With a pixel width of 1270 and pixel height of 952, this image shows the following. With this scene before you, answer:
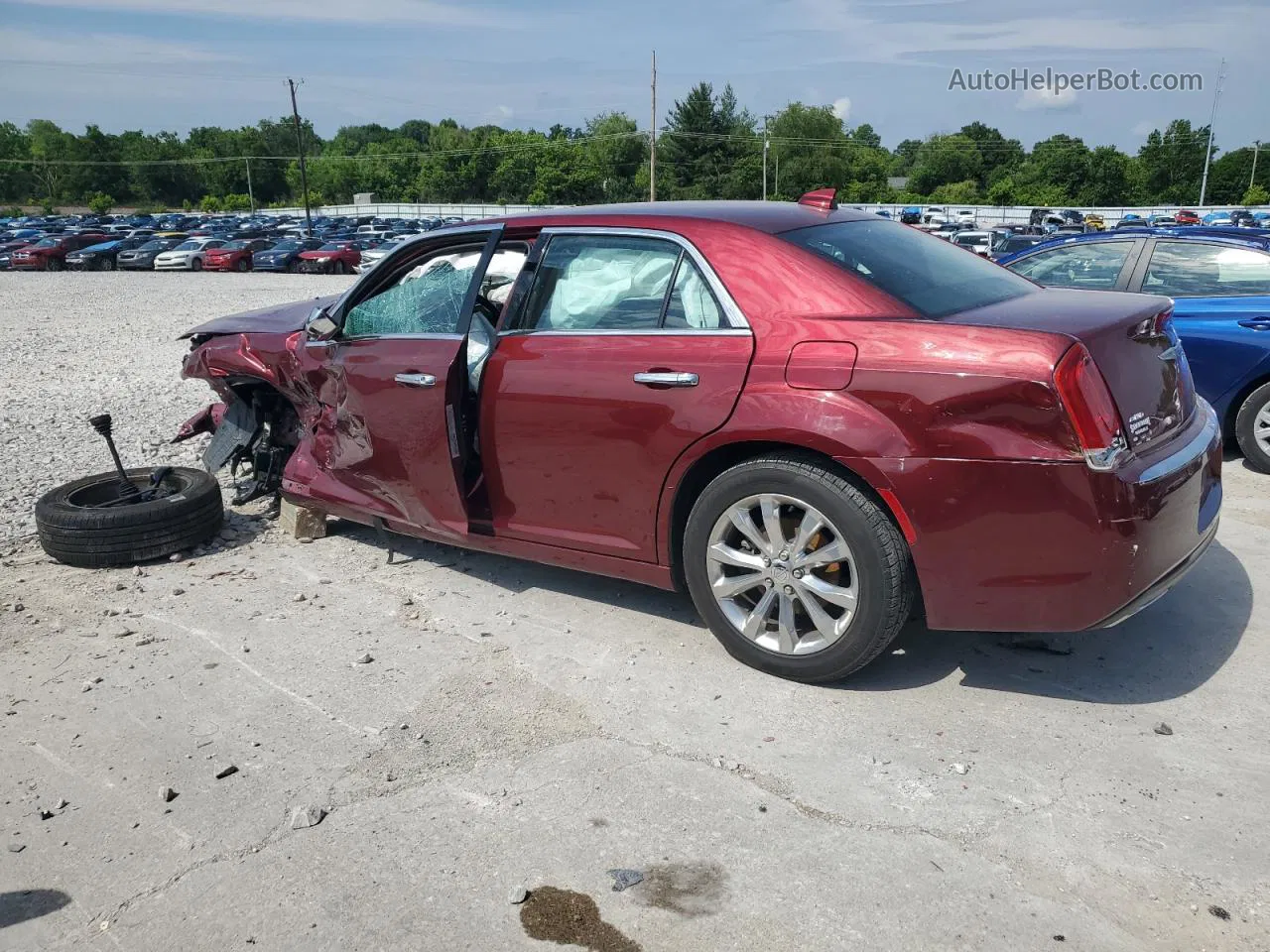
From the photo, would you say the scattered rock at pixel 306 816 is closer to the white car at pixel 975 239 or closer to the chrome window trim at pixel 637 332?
the chrome window trim at pixel 637 332

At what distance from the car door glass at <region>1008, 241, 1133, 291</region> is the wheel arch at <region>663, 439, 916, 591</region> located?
451 centimetres

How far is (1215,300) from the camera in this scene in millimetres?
7020

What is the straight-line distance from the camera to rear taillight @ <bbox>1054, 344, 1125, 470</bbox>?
3291 mm

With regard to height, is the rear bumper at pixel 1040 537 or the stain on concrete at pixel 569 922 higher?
the rear bumper at pixel 1040 537

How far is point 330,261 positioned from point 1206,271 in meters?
32.5

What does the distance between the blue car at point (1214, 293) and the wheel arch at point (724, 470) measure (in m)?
4.06

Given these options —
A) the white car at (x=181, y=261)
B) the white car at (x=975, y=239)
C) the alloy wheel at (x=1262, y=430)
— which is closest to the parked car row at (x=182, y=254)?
the white car at (x=181, y=261)

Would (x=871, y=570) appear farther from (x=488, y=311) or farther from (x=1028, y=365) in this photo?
(x=488, y=311)

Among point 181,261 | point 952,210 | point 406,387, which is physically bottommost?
point 181,261

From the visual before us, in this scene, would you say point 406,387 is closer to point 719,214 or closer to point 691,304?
point 691,304

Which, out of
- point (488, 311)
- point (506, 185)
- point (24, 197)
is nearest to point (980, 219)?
point (506, 185)

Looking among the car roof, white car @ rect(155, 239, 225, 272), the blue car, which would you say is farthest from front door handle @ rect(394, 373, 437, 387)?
white car @ rect(155, 239, 225, 272)

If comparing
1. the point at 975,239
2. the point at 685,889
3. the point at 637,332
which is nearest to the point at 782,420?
the point at 637,332

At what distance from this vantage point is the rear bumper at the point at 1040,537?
3324 mm
